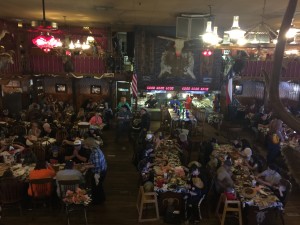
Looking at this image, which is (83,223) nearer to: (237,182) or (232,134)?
(237,182)

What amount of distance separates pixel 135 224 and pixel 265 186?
3.33m

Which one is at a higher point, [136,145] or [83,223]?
[136,145]

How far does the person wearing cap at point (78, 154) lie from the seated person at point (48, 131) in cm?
265

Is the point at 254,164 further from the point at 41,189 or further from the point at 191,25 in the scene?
the point at 41,189

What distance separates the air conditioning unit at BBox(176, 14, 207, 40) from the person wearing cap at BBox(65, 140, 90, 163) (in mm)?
5461

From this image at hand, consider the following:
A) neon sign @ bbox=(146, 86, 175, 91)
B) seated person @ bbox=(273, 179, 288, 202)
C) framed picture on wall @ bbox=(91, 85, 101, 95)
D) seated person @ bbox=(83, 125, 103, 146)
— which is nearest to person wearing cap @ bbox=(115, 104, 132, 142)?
seated person @ bbox=(83, 125, 103, 146)

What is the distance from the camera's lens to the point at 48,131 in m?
10.4

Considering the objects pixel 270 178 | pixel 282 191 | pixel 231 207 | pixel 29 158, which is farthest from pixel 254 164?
pixel 29 158

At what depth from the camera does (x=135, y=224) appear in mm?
6609

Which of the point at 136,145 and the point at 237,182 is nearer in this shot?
the point at 237,182

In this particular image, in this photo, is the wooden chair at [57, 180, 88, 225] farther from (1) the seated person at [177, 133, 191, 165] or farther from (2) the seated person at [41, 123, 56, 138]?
(2) the seated person at [41, 123, 56, 138]

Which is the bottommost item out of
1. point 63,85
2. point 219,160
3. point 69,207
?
point 69,207

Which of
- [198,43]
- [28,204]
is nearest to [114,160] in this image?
[28,204]

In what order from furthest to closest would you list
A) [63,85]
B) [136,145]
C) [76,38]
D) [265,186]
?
[63,85], [76,38], [136,145], [265,186]
